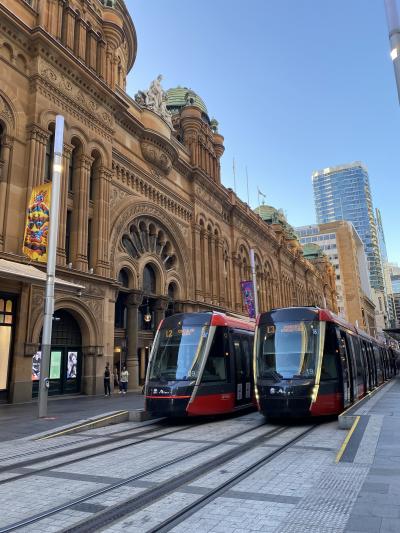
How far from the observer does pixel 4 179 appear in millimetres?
19688

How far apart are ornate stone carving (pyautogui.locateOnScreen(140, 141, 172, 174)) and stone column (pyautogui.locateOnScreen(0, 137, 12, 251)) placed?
11.4 meters

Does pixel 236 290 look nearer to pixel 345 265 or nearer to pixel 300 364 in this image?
pixel 300 364

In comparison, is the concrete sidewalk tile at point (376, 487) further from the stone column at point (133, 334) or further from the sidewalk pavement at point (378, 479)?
the stone column at point (133, 334)

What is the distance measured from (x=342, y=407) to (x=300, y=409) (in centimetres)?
181

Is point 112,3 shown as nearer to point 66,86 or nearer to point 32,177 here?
point 66,86

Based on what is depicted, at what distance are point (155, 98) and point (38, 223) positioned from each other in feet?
66.2

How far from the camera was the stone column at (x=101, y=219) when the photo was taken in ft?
78.9

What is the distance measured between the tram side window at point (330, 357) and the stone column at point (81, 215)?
45.6 feet

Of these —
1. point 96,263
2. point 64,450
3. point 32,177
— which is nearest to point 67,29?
point 32,177

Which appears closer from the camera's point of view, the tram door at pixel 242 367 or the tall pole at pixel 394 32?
the tall pole at pixel 394 32

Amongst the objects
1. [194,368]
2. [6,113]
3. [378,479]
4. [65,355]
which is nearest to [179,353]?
[194,368]

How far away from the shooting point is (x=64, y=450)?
9.80 metres

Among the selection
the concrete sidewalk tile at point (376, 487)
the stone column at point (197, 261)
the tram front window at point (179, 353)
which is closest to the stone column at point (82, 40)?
the stone column at point (197, 261)

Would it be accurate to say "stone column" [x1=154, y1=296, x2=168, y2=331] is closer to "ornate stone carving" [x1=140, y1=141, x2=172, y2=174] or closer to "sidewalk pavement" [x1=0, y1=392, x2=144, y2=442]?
"sidewalk pavement" [x1=0, y1=392, x2=144, y2=442]
